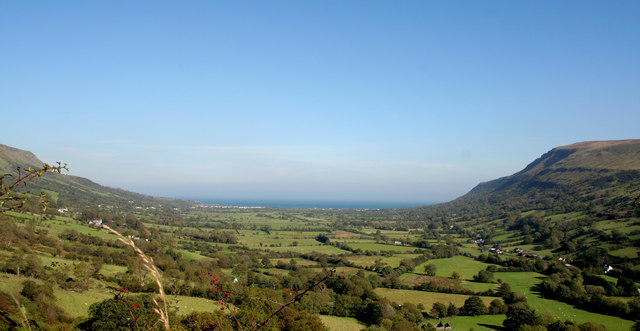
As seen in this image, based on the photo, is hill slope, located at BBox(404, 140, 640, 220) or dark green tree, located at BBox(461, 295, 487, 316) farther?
hill slope, located at BBox(404, 140, 640, 220)

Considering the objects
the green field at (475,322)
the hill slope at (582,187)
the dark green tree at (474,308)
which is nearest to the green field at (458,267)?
the dark green tree at (474,308)

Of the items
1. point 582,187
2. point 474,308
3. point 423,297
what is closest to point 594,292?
point 474,308

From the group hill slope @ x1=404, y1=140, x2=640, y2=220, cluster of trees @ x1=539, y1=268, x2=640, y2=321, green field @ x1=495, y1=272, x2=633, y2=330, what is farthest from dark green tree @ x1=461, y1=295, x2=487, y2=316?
hill slope @ x1=404, y1=140, x2=640, y2=220

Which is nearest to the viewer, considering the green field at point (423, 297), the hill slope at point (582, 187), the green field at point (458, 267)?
the green field at point (423, 297)

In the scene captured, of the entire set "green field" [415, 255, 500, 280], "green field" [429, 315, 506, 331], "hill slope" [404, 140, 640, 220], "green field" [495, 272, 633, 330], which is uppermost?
"hill slope" [404, 140, 640, 220]

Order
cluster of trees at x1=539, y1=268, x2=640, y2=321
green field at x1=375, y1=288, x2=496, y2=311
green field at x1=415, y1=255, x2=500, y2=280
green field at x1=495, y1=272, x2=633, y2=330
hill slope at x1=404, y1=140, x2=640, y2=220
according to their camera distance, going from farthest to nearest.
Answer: hill slope at x1=404, y1=140, x2=640, y2=220, green field at x1=415, y1=255, x2=500, y2=280, green field at x1=375, y1=288, x2=496, y2=311, cluster of trees at x1=539, y1=268, x2=640, y2=321, green field at x1=495, y1=272, x2=633, y2=330

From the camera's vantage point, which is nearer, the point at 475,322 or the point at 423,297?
the point at 475,322

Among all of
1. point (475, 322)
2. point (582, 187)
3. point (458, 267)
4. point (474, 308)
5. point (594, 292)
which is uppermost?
point (582, 187)

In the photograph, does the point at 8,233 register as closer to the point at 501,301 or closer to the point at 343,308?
the point at 343,308

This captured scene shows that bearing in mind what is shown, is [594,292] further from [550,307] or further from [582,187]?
[582,187]

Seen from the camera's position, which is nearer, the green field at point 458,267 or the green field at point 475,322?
the green field at point 475,322

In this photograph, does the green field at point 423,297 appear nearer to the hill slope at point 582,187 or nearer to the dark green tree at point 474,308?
the dark green tree at point 474,308

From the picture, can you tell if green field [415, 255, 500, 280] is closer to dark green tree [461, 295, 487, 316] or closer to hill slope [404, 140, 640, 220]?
dark green tree [461, 295, 487, 316]

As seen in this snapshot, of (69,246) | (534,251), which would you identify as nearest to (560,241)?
(534,251)
